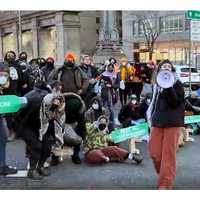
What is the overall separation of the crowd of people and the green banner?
119mm

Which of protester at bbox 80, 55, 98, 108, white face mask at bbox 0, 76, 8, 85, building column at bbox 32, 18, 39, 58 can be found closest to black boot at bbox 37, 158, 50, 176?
white face mask at bbox 0, 76, 8, 85

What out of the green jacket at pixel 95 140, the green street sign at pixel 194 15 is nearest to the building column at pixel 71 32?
the green street sign at pixel 194 15

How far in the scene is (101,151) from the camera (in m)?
6.79

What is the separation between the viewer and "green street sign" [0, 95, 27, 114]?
5859mm

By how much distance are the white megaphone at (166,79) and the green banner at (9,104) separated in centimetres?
186

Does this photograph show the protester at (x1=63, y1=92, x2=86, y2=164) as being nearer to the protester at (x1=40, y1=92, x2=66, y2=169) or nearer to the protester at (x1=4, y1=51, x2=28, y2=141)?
the protester at (x1=40, y1=92, x2=66, y2=169)

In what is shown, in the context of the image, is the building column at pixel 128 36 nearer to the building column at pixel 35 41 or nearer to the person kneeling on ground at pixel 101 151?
the building column at pixel 35 41

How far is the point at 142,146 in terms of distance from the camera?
7969 mm

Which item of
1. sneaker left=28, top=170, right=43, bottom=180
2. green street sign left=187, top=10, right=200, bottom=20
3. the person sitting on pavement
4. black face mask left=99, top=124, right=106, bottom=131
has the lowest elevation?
sneaker left=28, top=170, right=43, bottom=180

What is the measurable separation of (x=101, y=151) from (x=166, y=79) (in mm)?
2183

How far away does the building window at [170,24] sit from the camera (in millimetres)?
Answer: 54625

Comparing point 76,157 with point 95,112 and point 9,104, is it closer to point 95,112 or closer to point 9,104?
point 9,104
